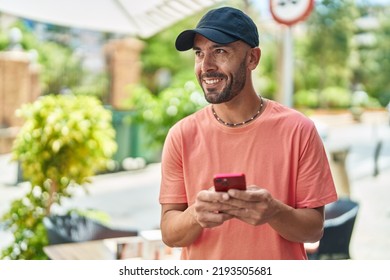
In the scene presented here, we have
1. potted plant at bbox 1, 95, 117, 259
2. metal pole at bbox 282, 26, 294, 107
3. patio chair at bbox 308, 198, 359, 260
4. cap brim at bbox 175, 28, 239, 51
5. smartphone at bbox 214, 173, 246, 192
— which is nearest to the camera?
smartphone at bbox 214, 173, 246, 192

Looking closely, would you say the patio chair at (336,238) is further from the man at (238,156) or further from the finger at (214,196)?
the finger at (214,196)

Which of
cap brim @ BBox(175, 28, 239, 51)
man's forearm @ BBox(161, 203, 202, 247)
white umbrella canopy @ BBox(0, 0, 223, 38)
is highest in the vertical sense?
white umbrella canopy @ BBox(0, 0, 223, 38)

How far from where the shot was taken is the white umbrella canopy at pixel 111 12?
313 cm

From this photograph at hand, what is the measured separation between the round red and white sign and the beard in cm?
147

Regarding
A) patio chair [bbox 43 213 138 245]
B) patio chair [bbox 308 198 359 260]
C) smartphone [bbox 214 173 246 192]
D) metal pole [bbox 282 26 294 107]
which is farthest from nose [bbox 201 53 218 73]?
patio chair [bbox 43 213 138 245]

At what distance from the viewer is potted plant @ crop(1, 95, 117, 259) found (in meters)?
3.35

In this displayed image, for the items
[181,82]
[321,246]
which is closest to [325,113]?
[181,82]

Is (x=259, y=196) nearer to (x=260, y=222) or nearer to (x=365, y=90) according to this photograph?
(x=260, y=222)

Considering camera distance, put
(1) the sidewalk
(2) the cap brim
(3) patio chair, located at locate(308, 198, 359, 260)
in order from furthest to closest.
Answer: (1) the sidewalk → (3) patio chair, located at locate(308, 198, 359, 260) → (2) the cap brim

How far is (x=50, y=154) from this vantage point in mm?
3412

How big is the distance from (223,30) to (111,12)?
2286 millimetres

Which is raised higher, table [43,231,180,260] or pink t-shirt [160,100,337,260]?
pink t-shirt [160,100,337,260]

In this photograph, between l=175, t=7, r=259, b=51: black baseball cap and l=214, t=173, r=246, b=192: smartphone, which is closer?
l=214, t=173, r=246, b=192: smartphone

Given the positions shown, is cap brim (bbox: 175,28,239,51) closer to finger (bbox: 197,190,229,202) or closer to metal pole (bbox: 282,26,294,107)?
finger (bbox: 197,190,229,202)
